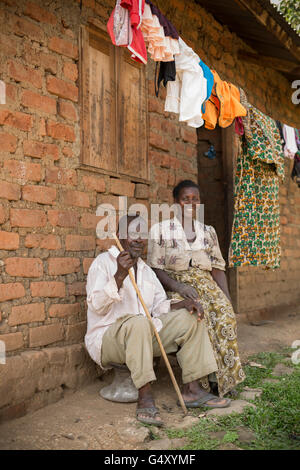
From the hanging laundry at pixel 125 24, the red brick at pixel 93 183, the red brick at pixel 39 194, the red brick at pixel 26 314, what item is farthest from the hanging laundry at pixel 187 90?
the red brick at pixel 26 314

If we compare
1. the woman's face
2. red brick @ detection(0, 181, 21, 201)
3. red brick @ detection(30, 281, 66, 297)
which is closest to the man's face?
red brick @ detection(30, 281, 66, 297)

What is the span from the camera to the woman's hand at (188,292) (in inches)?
131

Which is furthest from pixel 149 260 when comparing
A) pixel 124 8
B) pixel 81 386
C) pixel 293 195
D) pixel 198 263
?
pixel 293 195

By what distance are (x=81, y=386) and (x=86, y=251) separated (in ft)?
3.30

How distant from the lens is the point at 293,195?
293 inches

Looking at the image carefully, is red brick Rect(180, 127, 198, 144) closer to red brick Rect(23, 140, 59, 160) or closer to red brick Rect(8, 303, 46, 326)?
red brick Rect(23, 140, 59, 160)

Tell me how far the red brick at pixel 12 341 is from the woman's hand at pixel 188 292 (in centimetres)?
117

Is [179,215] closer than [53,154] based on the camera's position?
No

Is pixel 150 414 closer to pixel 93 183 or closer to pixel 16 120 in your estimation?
pixel 93 183

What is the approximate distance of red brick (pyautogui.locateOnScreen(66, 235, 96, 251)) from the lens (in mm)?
3436

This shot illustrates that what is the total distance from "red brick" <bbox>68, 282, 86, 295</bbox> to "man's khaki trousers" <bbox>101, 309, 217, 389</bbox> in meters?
0.51
